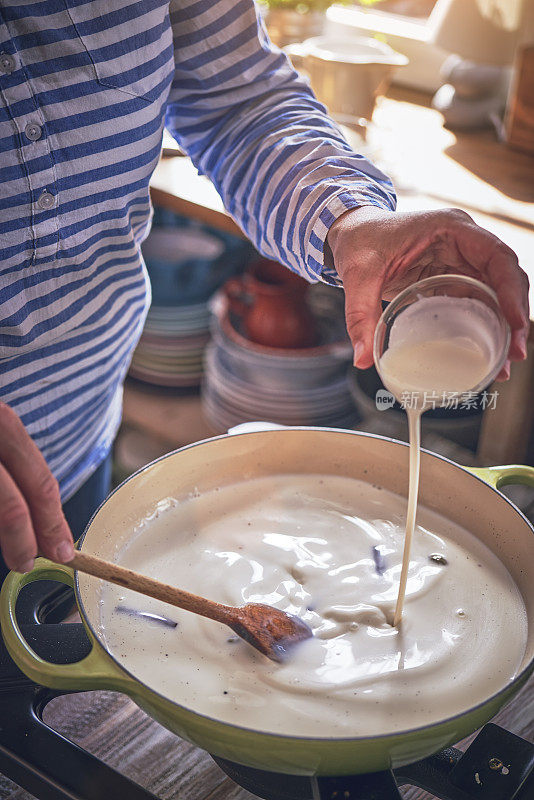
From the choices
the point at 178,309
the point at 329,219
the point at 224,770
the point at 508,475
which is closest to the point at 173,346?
the point at 178,309

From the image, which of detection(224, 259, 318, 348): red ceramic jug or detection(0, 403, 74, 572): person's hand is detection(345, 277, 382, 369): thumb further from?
detection(224, 259, 318, 348): red ceramic jug

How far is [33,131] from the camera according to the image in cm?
79

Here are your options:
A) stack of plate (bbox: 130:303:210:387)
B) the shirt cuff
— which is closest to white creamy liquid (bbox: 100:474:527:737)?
the shirt cuff

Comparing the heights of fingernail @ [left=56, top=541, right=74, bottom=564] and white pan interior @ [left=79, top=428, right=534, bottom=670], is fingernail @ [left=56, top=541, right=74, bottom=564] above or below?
above

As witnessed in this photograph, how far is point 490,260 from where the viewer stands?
76 cm

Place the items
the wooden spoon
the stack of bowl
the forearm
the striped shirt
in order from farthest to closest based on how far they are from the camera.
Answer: the stack of bowl, the forearm, the striped shirt, the wooden spoon

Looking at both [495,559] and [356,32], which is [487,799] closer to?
[495,559]

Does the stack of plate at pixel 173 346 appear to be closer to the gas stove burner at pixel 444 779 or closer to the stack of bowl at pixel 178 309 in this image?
the stack of bowl at pixel 178 309

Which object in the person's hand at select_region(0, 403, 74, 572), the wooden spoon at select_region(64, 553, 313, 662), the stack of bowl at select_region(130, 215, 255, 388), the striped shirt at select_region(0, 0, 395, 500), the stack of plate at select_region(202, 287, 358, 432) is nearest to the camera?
the person's hand at select_region(0, 403, 74, 572)

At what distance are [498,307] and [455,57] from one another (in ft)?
4.86

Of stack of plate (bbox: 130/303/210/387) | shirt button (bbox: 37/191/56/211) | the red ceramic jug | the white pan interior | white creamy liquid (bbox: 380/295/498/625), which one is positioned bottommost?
stack of plate (bbox: 130/303/210/387)

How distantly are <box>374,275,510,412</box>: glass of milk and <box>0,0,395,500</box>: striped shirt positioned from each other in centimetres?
16

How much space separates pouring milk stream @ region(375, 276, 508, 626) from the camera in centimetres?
77

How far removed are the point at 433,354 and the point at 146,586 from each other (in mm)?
345
